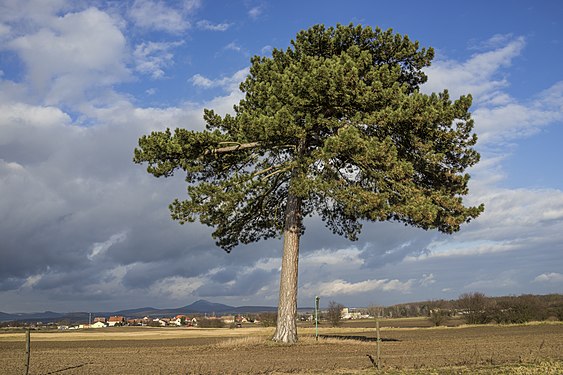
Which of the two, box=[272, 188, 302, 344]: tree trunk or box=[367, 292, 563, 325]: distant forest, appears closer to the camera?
box=[272, 188, 302, 344]: tree trunk

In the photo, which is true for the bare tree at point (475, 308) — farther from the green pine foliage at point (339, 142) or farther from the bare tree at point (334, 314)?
the green pine foliage at point (339, 142)

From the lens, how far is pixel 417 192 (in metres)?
19.2

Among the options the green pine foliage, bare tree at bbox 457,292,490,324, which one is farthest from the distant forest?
the green pine foliage

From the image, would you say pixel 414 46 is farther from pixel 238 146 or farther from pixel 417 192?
pixel 238 146

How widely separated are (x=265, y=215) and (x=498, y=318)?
39.4 m

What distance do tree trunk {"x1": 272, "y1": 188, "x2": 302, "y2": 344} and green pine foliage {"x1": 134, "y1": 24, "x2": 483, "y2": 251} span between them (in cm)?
184

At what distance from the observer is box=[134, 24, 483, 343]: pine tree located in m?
18.6

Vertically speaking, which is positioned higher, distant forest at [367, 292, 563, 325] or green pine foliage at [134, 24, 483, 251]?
green pine foliage at [134, 24, 483, 251]

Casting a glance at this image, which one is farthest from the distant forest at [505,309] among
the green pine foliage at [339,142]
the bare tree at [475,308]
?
the green pine foliage at [339,142]

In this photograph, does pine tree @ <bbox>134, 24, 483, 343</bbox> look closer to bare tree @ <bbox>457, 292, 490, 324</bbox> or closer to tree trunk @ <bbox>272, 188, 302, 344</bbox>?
tree trunk @ <bbox>272, 188, 302, 344</bbox>

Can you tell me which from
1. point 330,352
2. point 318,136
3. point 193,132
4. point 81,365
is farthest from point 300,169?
point 81,365

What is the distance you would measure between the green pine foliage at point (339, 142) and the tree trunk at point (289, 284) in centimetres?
184

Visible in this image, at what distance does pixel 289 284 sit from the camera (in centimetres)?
2153

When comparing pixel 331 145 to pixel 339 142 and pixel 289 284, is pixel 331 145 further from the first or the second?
pixel 289 284
